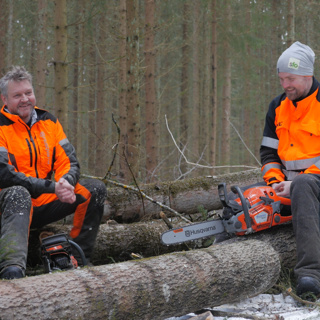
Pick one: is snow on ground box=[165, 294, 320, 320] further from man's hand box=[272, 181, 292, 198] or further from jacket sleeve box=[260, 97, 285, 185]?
jacket sleeve box=[260, 97, 285, 185]

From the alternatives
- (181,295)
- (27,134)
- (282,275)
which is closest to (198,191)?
(282,275)

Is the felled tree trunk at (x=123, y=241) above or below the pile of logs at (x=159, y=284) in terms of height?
below

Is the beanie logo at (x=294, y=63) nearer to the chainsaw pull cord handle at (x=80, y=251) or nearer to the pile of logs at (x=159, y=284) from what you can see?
the pile of logs at (x=159, y=284)

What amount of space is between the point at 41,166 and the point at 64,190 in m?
0.44

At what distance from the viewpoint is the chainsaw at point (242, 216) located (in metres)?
3.58

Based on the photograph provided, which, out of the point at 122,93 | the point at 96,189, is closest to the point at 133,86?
the point at 122,93

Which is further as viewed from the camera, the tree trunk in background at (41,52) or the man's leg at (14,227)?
the tree trunk in background at (41,52)

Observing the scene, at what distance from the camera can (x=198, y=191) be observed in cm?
543

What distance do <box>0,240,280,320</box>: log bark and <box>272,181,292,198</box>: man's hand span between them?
19.6 inches

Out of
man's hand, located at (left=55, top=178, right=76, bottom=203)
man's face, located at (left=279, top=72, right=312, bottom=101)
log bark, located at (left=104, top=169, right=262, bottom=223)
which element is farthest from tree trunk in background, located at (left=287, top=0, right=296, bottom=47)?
man's hand, located at (left=55, top=178, right=76, bottom=203)

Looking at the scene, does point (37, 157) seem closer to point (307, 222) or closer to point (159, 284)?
point (159, 284)

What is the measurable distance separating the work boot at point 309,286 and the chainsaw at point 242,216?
636mm

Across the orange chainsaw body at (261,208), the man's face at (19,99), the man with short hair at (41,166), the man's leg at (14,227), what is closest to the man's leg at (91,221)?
the man with short hair at (41,166)

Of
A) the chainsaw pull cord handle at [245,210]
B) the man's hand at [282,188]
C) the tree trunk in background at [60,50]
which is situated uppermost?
the tree trunk in background at [60,50]
